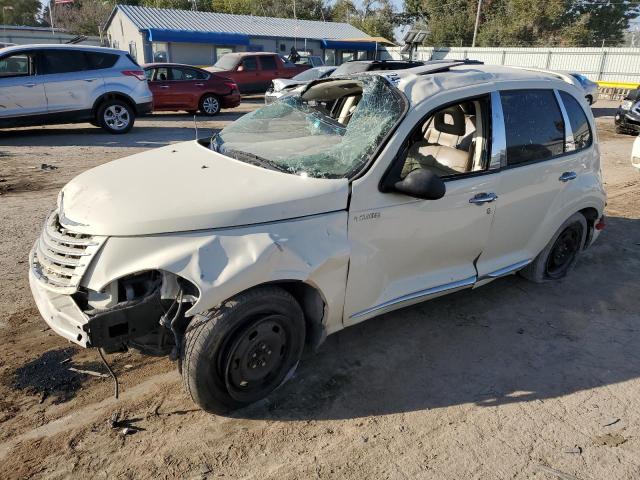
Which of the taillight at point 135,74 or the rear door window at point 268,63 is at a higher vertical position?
the rear door window at point 268,63

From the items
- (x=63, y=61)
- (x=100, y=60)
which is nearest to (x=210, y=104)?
(x=100, y=60)

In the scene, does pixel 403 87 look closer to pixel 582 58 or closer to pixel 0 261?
pixel 0 261

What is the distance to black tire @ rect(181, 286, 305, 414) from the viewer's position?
258cm

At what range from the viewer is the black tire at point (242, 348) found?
2.58 m

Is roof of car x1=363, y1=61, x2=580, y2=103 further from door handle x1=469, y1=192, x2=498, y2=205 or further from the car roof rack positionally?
door handle x1=469, y1=192, x2=498, y2=205

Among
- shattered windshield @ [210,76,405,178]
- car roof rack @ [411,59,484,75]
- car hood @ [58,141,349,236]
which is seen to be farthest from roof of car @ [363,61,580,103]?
car hood @ [58,141,349,236]

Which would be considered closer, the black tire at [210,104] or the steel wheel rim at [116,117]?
the steel wheel rim at [116,117]

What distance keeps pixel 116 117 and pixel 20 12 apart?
69688mm

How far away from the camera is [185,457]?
2.60 meters

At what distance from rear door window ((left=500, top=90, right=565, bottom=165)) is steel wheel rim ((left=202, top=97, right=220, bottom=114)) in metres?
12.6

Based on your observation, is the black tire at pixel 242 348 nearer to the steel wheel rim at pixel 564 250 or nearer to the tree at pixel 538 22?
the steel wheel rim at pixel 564 250

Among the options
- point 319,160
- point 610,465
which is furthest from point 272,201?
point 610,465

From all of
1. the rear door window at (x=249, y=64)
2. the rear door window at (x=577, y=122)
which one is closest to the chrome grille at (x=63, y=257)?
the rear door window at (x=577, y=122)

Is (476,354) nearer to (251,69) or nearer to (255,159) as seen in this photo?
(255,159)
